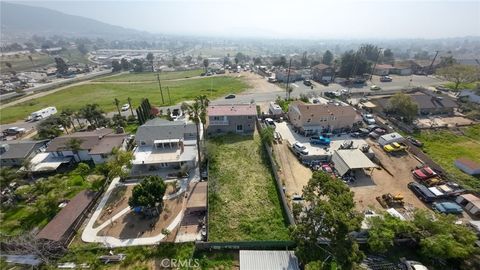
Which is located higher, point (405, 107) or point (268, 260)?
point (405, 107)

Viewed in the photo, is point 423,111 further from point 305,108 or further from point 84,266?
point 84,266

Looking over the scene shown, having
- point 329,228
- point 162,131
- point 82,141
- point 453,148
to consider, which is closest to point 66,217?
point 82,141

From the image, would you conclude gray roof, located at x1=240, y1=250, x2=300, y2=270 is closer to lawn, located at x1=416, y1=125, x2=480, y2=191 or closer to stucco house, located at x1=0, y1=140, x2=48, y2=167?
lawn, located at x1=416, y1=125, x2=480, y2=191

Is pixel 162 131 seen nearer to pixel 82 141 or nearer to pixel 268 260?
pixel 82 141

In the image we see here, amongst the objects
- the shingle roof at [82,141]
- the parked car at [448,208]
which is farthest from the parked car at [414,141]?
Answer: the shingle roof at [82,141]

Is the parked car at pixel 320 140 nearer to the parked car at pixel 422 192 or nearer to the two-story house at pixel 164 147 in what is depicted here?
the parked car at pixel 422 192

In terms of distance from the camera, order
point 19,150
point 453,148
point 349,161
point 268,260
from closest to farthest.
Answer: point 268,260 < point 349,161 < point 453,148 < point 19,150

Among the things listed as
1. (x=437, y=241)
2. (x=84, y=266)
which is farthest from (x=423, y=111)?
(x=84, y=266)
